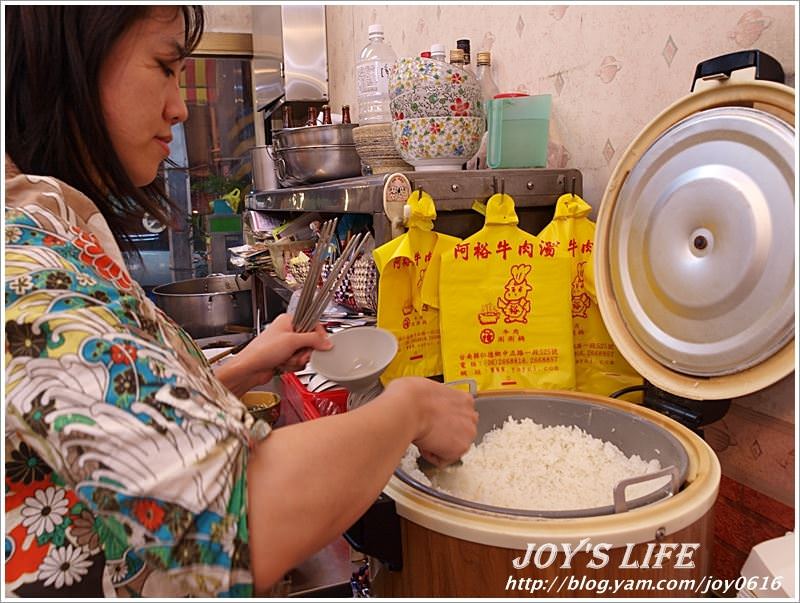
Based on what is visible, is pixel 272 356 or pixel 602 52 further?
pixel 602 52

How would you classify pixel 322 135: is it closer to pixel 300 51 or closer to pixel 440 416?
pixel 300 51

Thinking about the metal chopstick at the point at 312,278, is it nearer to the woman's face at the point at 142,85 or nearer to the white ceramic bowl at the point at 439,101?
the woman's face at the point at 142,85

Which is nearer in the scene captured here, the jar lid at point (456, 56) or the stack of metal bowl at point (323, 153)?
the jar lid at point (456, 56)

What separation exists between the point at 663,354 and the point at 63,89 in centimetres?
100

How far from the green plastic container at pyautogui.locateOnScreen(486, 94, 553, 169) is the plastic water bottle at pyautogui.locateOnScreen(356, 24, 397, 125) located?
1.90 feet

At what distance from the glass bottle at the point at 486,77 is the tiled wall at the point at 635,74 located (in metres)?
0.03

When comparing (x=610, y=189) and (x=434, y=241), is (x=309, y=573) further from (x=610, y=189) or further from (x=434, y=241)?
(x=610, y=189)

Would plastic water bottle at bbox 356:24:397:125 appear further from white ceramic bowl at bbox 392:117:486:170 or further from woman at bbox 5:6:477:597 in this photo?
woman at bbox 5:6:477:597

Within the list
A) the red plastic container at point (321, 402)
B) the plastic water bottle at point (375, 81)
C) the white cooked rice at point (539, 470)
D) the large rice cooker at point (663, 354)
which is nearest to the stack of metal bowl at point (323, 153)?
the plastic water bottle at point (375, 81)

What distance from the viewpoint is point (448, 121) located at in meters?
1.52

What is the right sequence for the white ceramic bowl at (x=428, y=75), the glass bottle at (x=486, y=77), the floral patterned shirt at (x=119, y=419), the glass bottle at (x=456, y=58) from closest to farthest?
1. the floral patterned shirt at (x=119, y=419)
2. the white ceramic bowl at (x=428, y=75)
3. the glass bottle at (x=456, y=58)
4. the glass bottle at (x=486, y=77)

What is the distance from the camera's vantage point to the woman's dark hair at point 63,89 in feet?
2.30

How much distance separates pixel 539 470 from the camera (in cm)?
110

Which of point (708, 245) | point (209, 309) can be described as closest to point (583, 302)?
point (708, 245)
